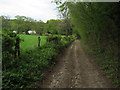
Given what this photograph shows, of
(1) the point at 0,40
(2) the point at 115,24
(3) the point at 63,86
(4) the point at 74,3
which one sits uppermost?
(4) the point at 74,3

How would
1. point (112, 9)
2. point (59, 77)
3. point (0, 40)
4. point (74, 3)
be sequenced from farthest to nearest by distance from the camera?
point (74, 3) → point (112, 9) → point (59, 77) → point (0, 40)

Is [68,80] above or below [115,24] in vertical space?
below

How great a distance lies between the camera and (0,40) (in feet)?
10.3

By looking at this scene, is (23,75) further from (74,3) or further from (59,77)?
(74,3)

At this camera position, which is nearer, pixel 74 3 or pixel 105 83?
pixel 105 83

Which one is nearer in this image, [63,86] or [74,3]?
[63,86]

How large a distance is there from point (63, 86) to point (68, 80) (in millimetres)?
452

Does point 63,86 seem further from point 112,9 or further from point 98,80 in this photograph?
point 112,9

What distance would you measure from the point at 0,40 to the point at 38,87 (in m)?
1.89

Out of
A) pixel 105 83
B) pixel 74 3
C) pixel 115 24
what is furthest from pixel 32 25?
pixel 105 83

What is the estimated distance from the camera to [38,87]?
9.60 ft

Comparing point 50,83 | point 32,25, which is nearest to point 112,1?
point 50,83

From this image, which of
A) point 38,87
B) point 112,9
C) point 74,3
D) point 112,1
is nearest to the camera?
point 38,87

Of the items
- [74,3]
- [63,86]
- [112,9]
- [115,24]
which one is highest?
[74,3]
